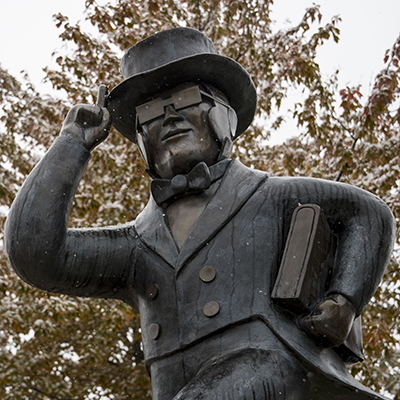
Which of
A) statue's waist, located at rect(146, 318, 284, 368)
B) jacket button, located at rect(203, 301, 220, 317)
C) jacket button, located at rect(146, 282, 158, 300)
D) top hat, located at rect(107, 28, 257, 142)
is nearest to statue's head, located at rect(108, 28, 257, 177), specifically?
top hat, located at rect(107, 28, 257, 142)

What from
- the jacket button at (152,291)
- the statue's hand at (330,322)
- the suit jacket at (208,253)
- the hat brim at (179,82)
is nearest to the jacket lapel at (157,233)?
the suit jacket at (208,253)

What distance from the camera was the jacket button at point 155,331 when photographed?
2832 mm

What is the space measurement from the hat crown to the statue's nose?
0.26 meters

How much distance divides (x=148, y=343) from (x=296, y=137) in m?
6.91

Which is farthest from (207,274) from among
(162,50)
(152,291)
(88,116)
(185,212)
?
(162,50)

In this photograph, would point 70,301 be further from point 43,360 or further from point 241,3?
point 241,3

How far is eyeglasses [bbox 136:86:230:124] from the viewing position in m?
3.17

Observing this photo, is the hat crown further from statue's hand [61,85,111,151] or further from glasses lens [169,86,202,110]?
statue's hand [61,85,111,151]

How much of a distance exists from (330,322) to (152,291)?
2.38 feet

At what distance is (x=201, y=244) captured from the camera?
2873 mm

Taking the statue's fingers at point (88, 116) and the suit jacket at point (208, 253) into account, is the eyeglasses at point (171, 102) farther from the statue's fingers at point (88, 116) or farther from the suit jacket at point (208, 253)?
the suit jacket at point (208, 253)

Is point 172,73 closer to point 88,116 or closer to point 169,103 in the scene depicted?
point 169,103

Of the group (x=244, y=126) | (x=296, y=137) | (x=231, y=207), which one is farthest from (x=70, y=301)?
(x=231, y=207)

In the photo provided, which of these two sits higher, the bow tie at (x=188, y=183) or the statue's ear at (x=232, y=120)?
the statue's ear at (x=232, y=120)
